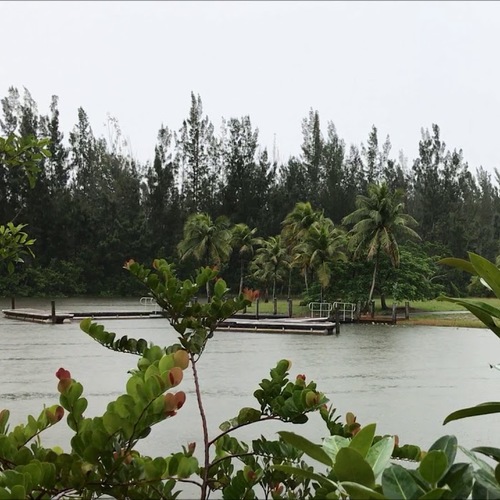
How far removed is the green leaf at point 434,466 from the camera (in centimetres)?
52

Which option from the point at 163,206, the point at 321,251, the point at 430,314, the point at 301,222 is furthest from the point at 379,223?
the point at 163,206

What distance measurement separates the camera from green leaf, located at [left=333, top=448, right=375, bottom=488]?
20.4 inches

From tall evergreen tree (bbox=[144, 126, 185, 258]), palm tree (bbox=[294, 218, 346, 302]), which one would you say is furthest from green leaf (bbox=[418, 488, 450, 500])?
tall evergreen tree (bbox=[144, 126, 185, 258])

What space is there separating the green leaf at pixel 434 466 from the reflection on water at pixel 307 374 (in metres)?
4.23

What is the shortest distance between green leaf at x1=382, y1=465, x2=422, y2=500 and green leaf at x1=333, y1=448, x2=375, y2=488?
0.5 inches

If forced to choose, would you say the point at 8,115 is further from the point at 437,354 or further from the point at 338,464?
the point at 338,464

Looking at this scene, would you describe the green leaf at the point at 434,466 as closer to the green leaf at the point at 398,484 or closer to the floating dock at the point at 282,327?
the green leaf at the point at 398,484

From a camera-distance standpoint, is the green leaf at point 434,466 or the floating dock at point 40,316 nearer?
the green leaf at point 434,466

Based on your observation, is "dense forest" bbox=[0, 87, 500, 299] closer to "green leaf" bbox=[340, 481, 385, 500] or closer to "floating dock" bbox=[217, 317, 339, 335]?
"floating dock" bbox=[217, 317, 339, 335]

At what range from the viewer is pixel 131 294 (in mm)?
31094

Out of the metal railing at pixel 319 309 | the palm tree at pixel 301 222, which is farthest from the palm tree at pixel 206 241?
the metal railing at pixel 319 309

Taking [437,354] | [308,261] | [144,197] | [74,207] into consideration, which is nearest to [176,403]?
[437,354]

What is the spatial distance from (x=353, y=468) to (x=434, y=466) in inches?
2.4

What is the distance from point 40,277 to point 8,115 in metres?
10.7
